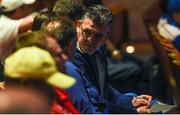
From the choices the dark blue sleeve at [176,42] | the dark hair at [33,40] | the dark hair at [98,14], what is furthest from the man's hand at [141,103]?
the dark blue sleeve at [176,42]

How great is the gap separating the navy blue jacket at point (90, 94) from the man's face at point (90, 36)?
6cm

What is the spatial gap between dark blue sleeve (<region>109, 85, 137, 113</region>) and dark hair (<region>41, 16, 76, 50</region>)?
86 cm

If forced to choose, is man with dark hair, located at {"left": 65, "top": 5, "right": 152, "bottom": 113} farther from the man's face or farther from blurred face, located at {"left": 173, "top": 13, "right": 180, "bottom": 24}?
blurred face, located at {"left": 173, "top": 13, "right": 180, "bottom": 24}

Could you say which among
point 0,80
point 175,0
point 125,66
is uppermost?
point 0,80

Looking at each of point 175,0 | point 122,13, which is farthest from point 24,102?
point 122,13

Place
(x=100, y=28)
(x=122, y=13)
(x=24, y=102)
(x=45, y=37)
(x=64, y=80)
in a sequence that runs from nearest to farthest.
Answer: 1. (x=24, y=102)
2. (x=64, y=80)
3. (x=45, y=37)
4. (x=100, y=28)
5. (x=122, y=13)

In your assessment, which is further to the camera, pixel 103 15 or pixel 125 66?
pixel 125 66

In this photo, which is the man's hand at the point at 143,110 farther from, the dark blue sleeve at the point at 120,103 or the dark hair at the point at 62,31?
the dark hair at the point at 62,31

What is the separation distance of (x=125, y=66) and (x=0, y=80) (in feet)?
8.98

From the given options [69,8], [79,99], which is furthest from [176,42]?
[79,99]

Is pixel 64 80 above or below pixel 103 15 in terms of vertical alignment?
above

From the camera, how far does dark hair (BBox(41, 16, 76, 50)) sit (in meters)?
4.28

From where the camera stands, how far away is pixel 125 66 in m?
7.62

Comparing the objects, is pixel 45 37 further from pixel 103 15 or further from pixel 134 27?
pixel 134 27
